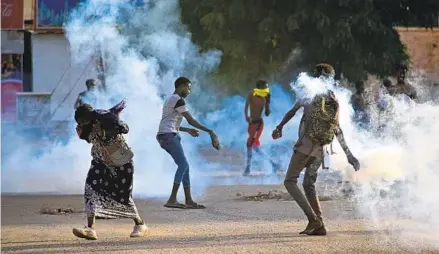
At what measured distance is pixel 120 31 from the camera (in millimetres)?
14109

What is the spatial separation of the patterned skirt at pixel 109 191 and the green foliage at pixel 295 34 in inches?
458

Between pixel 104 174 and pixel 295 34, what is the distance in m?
13.0

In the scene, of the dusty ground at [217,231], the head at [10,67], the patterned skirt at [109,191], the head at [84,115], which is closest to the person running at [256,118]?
the dusty ground at [217,231]

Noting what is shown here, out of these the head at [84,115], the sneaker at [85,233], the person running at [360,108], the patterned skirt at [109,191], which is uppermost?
the person running at [360,108]

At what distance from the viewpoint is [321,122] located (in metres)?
7.80

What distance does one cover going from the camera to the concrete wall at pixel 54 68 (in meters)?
22.0

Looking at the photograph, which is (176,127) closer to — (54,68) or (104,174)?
(104,174)

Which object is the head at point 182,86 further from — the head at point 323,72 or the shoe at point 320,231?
the shoe at point 320,231

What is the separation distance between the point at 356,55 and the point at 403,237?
12112 millimetres

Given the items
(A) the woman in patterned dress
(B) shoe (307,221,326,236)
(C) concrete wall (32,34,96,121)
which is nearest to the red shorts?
(B) shoe (307,221,326,236)

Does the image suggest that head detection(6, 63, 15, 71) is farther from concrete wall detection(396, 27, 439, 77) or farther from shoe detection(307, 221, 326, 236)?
shoe detection(307, 221, 326, 236)

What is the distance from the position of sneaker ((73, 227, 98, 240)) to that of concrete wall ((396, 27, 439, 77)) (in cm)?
1765

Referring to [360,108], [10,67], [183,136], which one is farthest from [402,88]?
[10,67]

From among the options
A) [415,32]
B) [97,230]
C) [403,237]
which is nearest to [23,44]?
[415,32]
